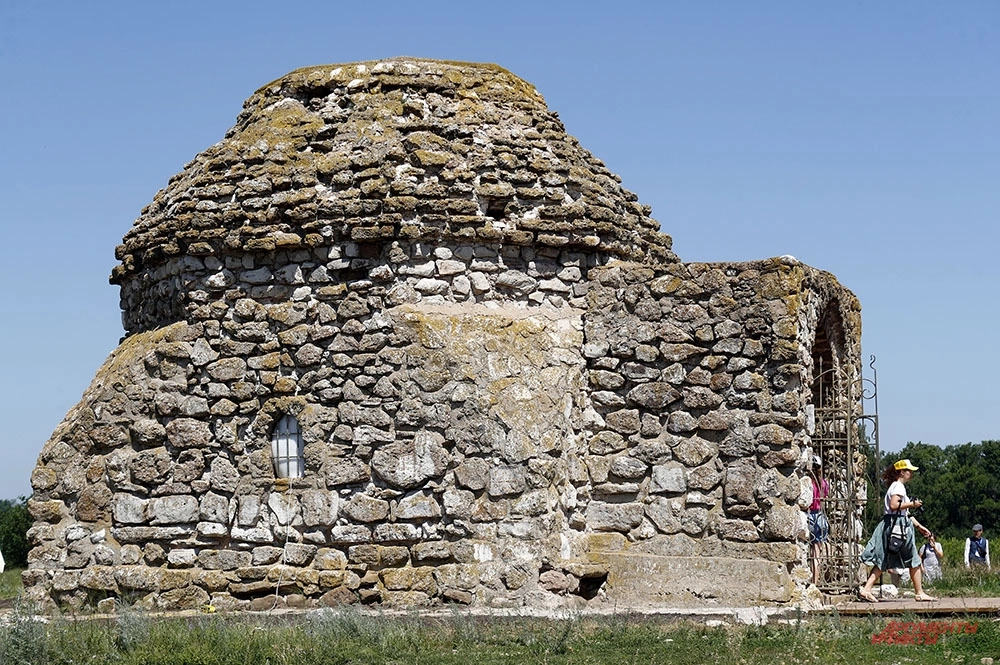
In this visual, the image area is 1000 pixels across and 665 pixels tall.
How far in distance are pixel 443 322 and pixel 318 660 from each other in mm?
3458

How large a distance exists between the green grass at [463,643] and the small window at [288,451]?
1.59 meters

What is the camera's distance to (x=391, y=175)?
11.0 metres

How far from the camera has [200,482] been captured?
35.4 ft

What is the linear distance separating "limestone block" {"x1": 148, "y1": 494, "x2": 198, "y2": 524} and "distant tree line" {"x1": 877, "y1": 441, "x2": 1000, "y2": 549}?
28024 millimetres

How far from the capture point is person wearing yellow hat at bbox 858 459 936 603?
10.9 m

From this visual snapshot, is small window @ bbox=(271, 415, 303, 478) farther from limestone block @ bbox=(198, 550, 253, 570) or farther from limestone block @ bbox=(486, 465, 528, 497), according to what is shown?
limestone block @ bbox=(486, 465, 528, 497)

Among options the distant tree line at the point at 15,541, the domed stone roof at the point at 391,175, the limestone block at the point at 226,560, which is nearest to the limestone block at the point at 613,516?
the domed stone roof at the point at 391,175

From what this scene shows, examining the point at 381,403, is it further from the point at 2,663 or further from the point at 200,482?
the point at 2,663

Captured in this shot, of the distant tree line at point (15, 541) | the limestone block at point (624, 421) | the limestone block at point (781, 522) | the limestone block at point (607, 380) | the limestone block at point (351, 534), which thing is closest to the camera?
the limestone block at point (351, 534)

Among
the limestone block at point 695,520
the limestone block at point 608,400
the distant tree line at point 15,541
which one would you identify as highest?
the limestone block at point 608,400

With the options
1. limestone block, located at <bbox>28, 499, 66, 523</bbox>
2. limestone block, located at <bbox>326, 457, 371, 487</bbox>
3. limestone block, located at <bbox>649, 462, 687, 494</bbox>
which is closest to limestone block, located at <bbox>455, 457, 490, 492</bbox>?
limestone block, located at <bbox>326, 457, 371, 487</bbox>

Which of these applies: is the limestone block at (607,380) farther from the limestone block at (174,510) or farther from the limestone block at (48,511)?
the limestone block at (48,511)

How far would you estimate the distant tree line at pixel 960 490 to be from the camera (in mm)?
37562

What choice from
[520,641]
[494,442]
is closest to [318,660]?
[520,641]
